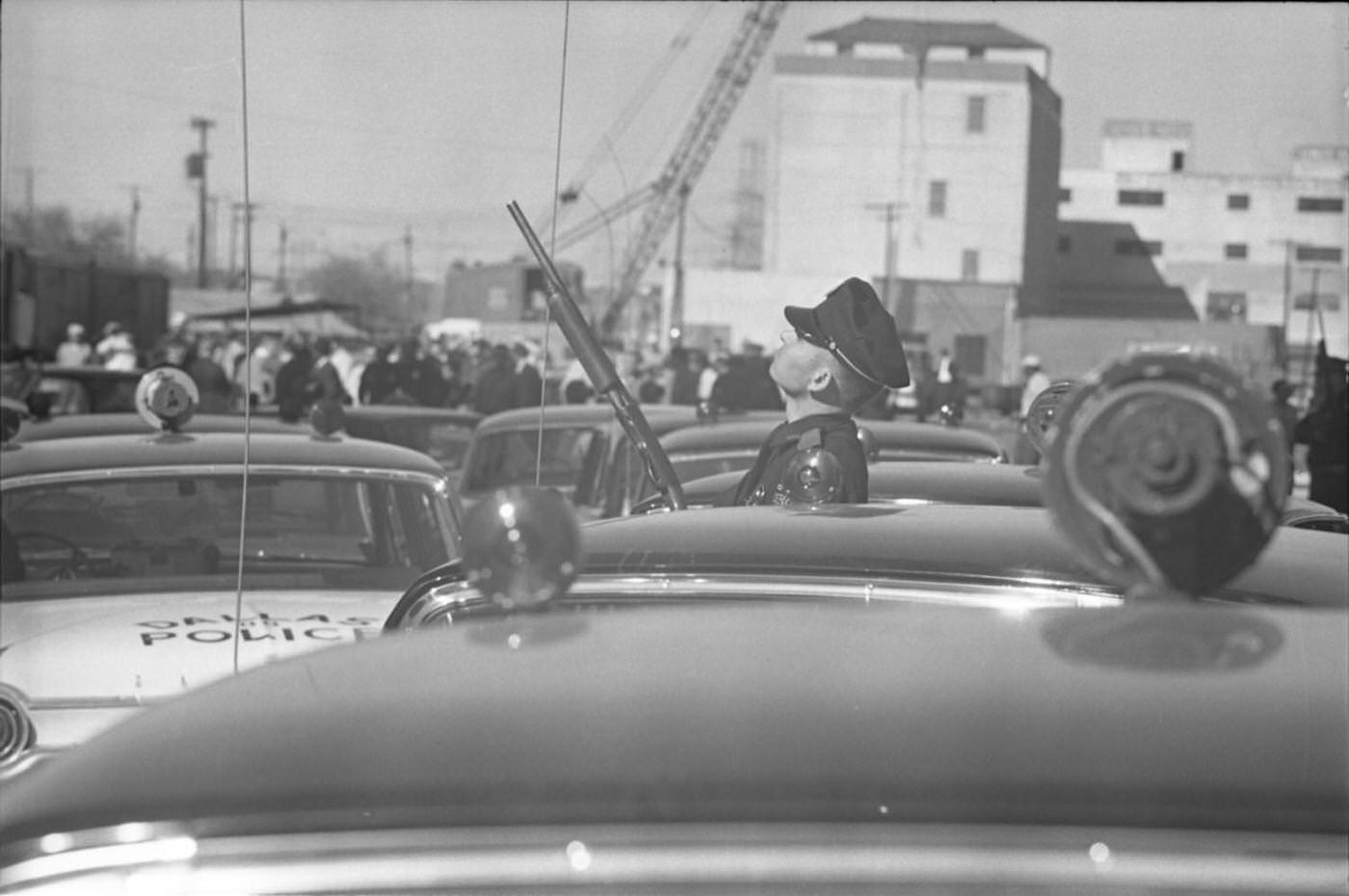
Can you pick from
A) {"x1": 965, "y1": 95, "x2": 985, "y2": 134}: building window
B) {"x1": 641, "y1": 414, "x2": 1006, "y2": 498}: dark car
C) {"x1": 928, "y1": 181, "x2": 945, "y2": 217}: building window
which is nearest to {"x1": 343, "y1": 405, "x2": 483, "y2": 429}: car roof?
{"x1": 641, "y1": 414, "x2": 1006, "y2": 498}: dark car

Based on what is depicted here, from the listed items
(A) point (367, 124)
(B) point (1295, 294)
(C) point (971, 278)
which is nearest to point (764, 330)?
(C) point (971, 278)

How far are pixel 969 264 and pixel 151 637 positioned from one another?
6465 centimetres

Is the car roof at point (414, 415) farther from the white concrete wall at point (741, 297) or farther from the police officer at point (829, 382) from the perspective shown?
the white concrete wall at point (741, 297)

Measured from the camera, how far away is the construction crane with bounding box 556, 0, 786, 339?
5672 mm

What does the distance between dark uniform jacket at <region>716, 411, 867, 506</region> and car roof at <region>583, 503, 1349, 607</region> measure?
0.86m

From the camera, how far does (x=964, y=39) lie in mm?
68188

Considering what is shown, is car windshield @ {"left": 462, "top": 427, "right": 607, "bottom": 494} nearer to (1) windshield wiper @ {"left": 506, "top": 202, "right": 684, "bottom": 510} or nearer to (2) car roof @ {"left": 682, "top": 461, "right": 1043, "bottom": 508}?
(2) car roof @ {"left": 682, "top": 461, "right": 1043, "bottom": 508}

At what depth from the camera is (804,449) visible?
4.68 metres

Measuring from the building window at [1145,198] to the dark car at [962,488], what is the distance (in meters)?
80.8

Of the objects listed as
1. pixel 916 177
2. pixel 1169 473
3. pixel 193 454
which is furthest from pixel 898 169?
pixel 1169 473

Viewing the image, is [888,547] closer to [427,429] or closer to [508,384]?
[427,429]

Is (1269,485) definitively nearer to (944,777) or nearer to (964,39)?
(944,777)

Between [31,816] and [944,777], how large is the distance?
31.4 inches

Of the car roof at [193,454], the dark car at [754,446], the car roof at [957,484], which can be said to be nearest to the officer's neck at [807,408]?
the car roof at [957,484]
